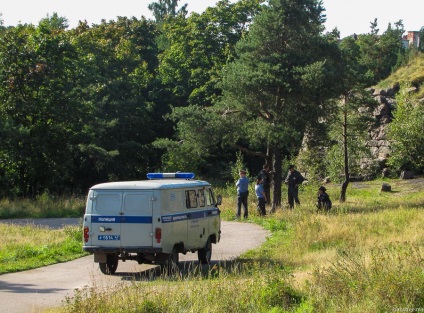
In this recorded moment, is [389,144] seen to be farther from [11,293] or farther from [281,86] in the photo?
[11,293]

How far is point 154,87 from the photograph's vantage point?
63.5 metres

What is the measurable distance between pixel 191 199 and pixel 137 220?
222 centimetres

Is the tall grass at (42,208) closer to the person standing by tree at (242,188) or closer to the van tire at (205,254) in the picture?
the person standing by tree at (242,188)

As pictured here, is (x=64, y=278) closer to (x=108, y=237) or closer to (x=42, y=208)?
(x=108, y=237)

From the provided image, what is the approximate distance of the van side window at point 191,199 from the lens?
17609 mm

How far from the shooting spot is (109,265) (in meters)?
16.8

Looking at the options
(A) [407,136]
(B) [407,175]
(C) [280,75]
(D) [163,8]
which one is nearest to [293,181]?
(C) [280,75]

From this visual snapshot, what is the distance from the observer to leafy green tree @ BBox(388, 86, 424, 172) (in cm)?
4681

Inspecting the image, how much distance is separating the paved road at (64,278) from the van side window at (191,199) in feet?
5.97

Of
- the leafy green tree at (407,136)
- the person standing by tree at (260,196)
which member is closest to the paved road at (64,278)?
the person standing by tree at (260,196)

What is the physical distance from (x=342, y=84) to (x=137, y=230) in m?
19.6

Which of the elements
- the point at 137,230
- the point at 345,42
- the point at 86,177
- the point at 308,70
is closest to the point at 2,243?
the point at 137,230

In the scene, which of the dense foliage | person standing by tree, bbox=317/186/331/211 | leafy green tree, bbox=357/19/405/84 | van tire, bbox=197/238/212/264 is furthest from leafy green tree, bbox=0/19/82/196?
leafy green tree, bbox=357/19/405/84

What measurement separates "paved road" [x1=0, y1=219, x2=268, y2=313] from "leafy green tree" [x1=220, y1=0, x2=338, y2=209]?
10524 mm
